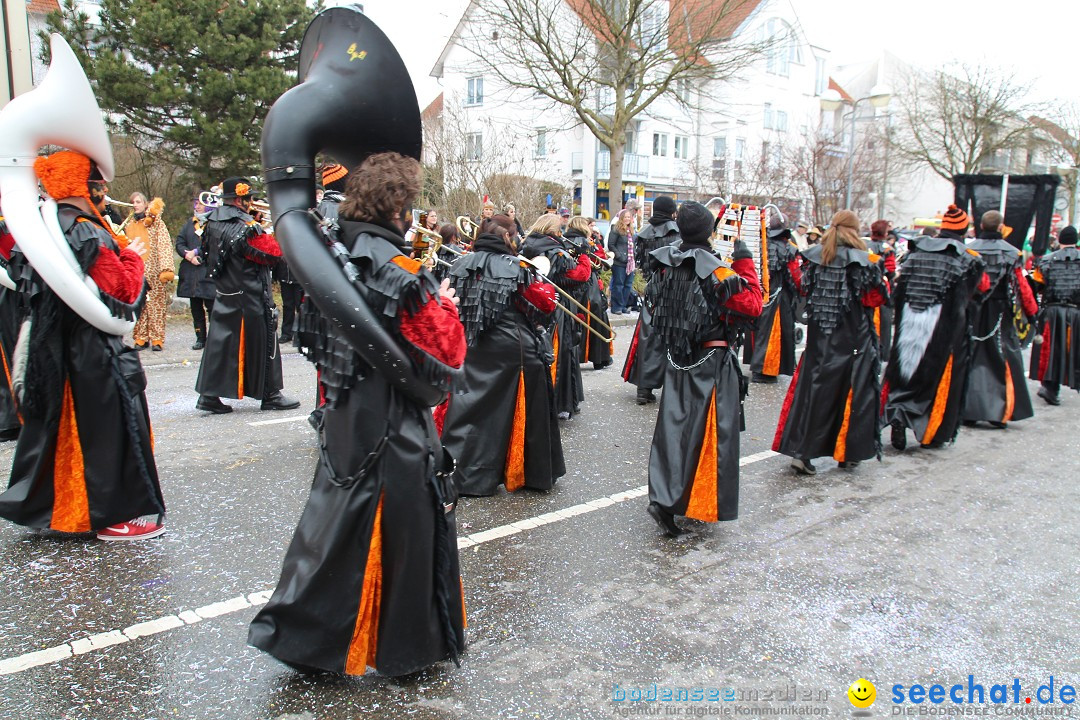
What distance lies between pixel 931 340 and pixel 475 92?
3216 centimetres

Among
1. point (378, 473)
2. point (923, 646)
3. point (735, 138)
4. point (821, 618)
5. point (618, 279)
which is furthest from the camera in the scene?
point (735, 138)

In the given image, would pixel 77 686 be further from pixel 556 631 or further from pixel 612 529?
pixel 612 529

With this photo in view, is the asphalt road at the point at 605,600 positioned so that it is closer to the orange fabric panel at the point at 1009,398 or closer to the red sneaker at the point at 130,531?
the red sneaker at the point at 130,531

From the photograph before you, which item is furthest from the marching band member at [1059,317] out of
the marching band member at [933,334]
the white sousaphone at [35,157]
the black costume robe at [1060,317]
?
the white sousaphone at [35,157]

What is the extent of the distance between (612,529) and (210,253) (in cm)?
449

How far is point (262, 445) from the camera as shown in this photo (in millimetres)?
5984

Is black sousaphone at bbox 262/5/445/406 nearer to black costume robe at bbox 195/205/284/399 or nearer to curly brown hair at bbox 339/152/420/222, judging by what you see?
curly brown hair at bbox 339/152/420/222

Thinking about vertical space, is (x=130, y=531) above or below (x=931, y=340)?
below

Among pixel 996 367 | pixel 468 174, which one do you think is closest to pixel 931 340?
pixel 996 367

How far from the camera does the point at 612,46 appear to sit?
20047mm

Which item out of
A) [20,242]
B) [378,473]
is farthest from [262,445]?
[378,473]

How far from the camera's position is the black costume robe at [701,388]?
4277 mm

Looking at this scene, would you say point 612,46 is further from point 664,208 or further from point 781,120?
point 781,120

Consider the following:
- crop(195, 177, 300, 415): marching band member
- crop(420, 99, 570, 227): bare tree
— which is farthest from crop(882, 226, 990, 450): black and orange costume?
crop(420, 99, 570, 227): bare tree
